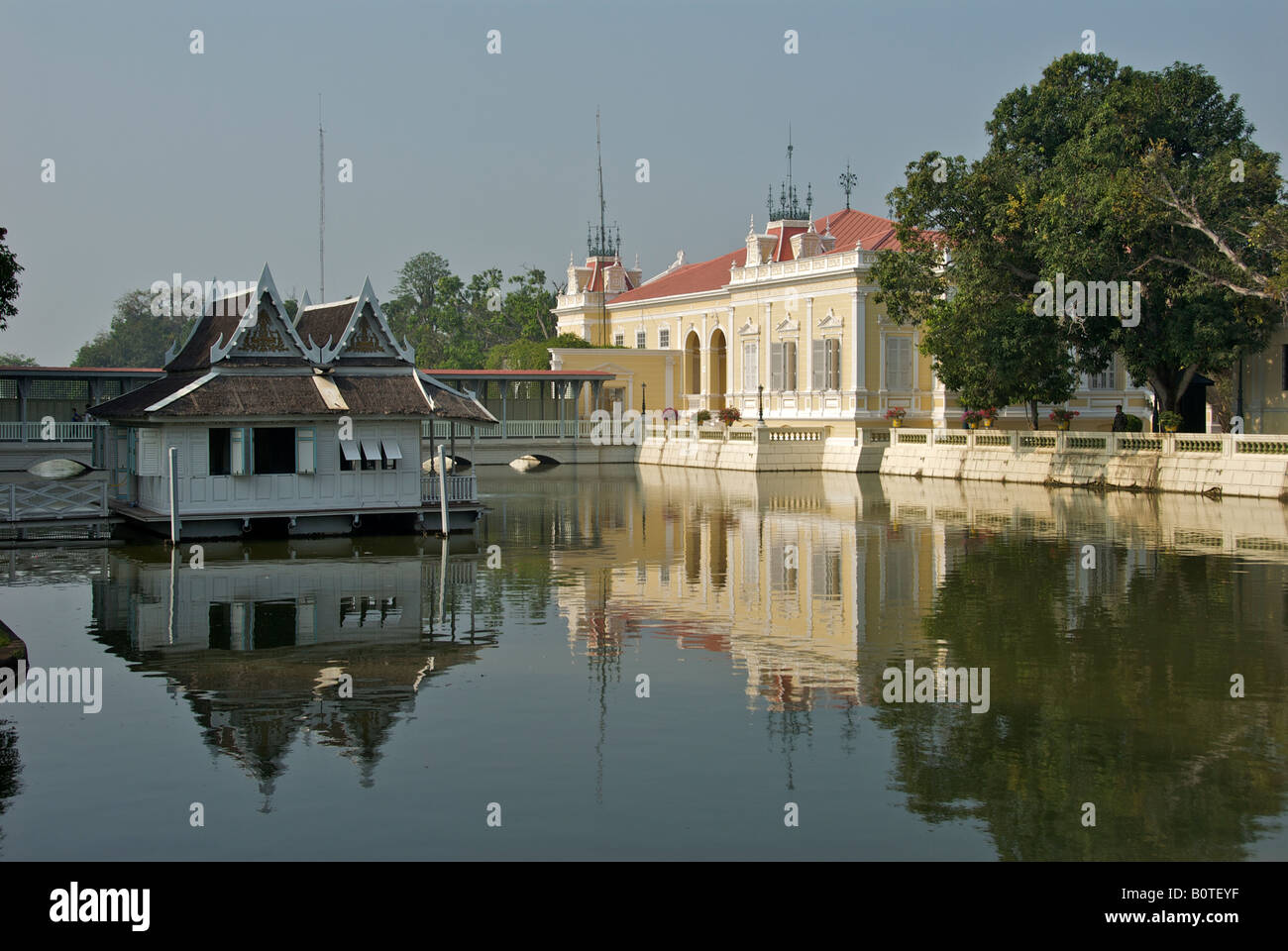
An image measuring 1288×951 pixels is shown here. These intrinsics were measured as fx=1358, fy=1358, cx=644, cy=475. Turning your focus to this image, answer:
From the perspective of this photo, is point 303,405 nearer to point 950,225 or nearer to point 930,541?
point 930,541

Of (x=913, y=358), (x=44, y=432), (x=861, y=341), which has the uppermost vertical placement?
(x=861, y=341)

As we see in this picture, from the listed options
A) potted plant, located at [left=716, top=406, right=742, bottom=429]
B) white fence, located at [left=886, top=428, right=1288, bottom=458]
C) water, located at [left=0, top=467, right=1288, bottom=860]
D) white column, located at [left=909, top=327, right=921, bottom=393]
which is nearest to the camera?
water, located at [left=0, top=467, right=1288, bottom=860]

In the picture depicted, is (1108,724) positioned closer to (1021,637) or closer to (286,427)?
(1021,637)

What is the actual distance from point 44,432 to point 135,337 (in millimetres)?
79751

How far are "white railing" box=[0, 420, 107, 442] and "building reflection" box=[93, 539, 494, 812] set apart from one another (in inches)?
1075

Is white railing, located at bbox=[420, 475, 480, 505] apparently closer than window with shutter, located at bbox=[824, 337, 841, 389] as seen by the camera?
Yes

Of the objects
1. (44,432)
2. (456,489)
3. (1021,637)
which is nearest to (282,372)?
(456,489)

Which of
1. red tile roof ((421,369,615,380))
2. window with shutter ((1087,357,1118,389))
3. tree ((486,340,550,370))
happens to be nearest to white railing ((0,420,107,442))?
red tile roof ((421,369,615,380))

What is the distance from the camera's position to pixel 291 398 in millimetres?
28625

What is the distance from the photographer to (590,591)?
22.0 m

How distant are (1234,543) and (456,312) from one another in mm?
96187

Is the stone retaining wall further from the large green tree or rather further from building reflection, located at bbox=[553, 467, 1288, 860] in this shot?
the large green tree

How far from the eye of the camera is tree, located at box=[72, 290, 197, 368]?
4862 inches

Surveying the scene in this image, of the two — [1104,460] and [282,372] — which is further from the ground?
[282,372]
